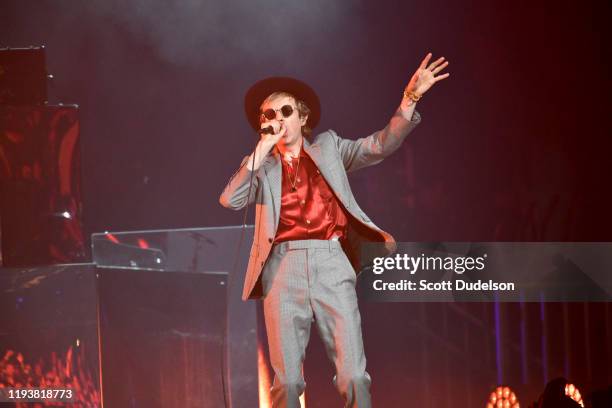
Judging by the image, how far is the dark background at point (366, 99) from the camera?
4.19 meters

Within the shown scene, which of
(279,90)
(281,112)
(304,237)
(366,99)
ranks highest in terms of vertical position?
(366,99)

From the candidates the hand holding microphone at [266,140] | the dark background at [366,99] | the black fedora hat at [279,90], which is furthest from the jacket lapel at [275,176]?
the dark background at [366,99]

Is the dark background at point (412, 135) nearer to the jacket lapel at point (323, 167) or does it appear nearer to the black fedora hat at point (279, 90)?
the black fedora hat at point (279, 90)

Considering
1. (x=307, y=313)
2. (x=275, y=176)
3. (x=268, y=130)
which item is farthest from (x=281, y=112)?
(x=307, y=313)

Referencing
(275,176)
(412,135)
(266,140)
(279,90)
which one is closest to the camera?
(266,140)

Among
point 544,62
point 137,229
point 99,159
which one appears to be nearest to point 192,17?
point 99,159

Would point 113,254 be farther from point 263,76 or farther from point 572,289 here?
point 572,289

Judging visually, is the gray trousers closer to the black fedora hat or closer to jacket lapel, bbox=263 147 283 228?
jacket lapel, bbox=263 147 283 228

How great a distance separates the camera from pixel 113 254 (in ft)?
13.4

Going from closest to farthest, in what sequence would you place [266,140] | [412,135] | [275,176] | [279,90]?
[266,140] → [275,176] → [279,90] → [412,135]

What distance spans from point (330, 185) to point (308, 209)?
0.15 m

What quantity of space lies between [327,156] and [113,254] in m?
1.44

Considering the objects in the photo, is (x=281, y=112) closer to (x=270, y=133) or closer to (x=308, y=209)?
(x=270, y=133)

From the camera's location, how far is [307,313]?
10.6ft
